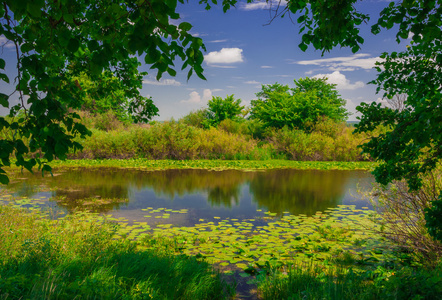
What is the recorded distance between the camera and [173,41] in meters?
2.04

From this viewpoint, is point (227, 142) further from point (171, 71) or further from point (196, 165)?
point (171, 71)

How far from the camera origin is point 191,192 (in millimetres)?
11664

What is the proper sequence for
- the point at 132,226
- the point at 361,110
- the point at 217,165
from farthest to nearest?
the point at 217,165, the point at 132,226, the point at 361,110

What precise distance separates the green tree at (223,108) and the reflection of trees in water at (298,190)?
16.6m

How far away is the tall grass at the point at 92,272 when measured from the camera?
9.40 feet

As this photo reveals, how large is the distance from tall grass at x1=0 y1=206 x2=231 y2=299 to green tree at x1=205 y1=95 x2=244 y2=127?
93.6ft

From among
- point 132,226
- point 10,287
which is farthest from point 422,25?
point 132,226

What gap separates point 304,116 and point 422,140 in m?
27.1

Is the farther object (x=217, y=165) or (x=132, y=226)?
(x=217, y=165)

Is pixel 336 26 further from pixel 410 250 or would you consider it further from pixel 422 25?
pixel 410 250

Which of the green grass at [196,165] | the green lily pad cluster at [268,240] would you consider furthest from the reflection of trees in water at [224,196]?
the green grass at [196,165]

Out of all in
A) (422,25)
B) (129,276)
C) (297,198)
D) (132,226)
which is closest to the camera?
(422,25)

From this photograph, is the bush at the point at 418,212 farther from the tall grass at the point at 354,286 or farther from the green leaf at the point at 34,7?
the green leaf at the point at 34,7

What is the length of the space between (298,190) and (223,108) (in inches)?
867
